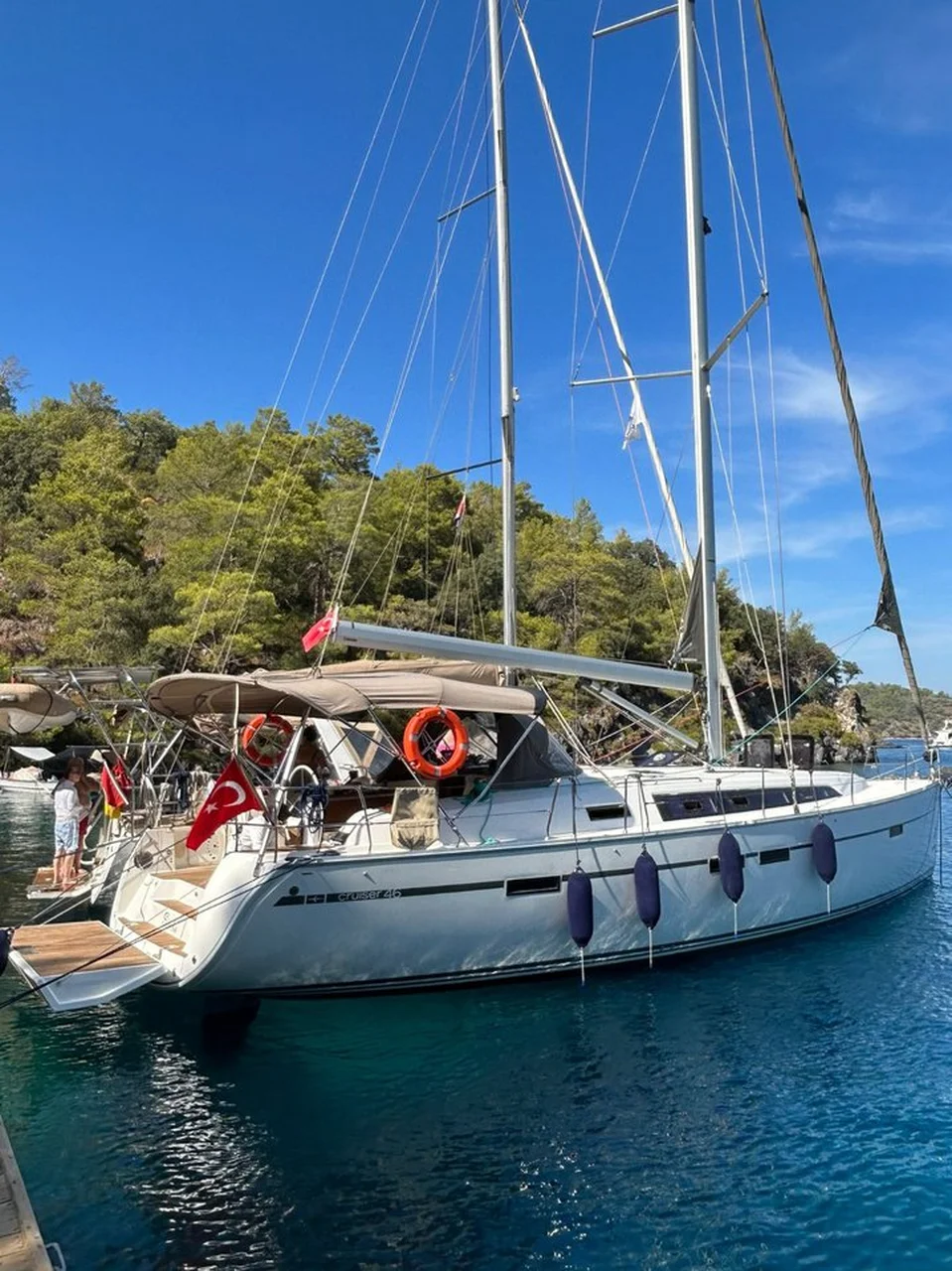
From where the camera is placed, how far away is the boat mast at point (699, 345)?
13109mm

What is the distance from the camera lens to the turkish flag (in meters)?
8.55

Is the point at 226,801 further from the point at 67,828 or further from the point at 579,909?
the point at 67,828

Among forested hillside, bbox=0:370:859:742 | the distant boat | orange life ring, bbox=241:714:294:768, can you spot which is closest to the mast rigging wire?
orange life ring, bbox=241:714:294:768

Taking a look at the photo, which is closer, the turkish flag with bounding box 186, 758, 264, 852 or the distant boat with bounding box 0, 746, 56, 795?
the turkish flag with bounding box 186, 758, 264, 852

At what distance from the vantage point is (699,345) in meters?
13.3

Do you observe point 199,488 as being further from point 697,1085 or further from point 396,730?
point 697,1085

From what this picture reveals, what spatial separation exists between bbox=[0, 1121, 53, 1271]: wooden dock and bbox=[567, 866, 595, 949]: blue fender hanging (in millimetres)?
6223

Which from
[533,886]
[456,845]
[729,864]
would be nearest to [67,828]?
[456,845]

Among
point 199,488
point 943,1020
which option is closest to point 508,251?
point 943,1020

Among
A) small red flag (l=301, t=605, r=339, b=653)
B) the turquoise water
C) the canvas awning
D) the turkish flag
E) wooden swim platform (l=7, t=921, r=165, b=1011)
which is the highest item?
small red flag (l=301, t=605, r=339, b=653)

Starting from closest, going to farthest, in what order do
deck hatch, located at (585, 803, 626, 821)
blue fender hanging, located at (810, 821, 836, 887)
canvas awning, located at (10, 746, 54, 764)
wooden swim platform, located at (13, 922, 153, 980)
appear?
wooden swim platform, located at (13, 922, 153, 980), deck hatch, located at (585, 803, 626, 821), blue fender hanging, located at (810, 821, 836, 887), canvas awning, located at (10, 746, 54, 764)

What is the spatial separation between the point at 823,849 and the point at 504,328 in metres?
9.46

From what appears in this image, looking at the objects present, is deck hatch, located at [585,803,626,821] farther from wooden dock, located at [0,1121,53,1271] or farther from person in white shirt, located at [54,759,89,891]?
wooden dock, located at [0,1121,53,1271]

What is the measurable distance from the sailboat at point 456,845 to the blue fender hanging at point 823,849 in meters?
0.03
